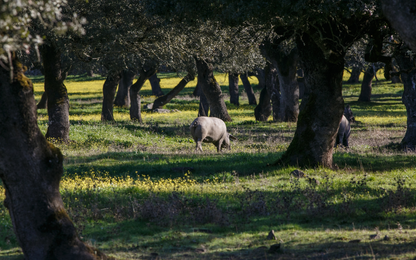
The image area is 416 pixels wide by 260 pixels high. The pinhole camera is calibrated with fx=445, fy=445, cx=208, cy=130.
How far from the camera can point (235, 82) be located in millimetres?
48031

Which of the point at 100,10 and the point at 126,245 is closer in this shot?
the point at 126,245

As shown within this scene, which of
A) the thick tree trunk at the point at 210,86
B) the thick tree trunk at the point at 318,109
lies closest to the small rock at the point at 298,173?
the thick tree trunk at the point at 318,109

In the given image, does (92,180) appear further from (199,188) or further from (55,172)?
(55,172)

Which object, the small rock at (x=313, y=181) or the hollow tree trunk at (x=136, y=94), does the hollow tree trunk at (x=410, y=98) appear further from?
the hollow tree trunk at (x=136, y=94)

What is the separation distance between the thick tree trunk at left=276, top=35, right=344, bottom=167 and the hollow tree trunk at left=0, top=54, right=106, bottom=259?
883cm

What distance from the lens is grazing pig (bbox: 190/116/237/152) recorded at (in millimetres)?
19438

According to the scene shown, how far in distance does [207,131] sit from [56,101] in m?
7.52

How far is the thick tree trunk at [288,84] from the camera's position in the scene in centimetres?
2922

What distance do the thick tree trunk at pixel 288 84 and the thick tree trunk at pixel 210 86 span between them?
428 cm

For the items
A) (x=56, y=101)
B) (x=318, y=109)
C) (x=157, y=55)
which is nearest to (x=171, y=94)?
(x=157, y=55)

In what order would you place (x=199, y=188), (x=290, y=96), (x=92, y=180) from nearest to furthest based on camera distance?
(x=199, y=188) < (x=92, y=180) < (x=290, y=96)

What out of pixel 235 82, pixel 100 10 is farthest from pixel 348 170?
pixel 235 82

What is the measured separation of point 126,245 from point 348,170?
827 cm

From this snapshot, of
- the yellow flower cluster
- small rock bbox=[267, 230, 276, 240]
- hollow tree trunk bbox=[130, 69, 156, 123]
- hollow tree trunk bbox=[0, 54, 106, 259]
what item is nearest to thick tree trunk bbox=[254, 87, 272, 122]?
hollow tree trunk bbox=[130, 69, 156, 123]
